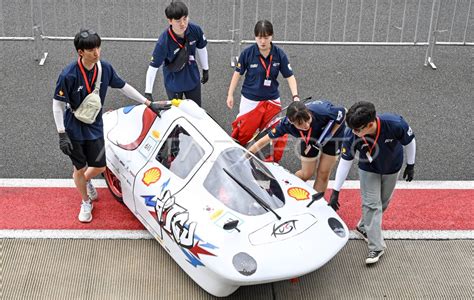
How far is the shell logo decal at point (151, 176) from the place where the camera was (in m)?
6.37

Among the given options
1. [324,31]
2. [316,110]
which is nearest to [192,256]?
[316,110]

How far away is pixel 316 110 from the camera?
21.6 ft

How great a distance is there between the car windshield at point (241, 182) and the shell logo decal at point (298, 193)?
0.11 m

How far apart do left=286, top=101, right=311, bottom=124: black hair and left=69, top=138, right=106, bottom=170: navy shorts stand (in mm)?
1855

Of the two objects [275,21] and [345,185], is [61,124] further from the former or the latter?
[275,21]

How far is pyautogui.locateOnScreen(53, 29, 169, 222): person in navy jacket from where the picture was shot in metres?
6.14

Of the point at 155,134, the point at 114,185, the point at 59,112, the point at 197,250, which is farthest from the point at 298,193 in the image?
the point at 59,112

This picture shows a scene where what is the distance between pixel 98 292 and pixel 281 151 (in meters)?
2.56

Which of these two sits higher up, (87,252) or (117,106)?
(117,106)

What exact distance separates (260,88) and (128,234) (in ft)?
6.88

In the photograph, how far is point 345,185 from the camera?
25.3ft

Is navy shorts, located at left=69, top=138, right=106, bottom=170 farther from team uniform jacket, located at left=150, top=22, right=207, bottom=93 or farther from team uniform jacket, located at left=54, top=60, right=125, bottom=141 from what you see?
team uniform jacket, located at left=150, top=22, right=207, bottom=93

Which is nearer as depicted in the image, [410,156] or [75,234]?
[410,156]

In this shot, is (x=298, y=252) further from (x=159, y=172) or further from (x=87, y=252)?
(x=87, y=252)
